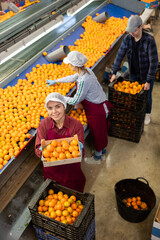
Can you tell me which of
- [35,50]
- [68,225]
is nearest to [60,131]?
[68,225]

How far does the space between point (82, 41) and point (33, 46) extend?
1.32m

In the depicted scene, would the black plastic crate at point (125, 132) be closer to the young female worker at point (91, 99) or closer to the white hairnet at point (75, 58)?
the young female worker at point (91, 99)

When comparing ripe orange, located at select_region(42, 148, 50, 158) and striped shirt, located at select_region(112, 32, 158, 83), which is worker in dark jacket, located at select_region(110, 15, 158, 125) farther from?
ripe orange, located at select_region(42, 148, 50, 158)

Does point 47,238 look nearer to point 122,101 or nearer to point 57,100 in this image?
point 57,100

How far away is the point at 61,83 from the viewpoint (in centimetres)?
479

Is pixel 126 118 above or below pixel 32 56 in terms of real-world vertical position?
below

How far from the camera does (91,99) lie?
397 cm

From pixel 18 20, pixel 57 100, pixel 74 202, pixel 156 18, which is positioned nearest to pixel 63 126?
pixel 57 100

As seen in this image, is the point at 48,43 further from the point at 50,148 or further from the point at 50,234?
the point at 50,234

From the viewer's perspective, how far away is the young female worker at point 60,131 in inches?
115

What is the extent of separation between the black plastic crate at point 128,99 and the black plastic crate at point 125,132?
0.56 metres

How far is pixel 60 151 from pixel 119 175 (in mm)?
1962

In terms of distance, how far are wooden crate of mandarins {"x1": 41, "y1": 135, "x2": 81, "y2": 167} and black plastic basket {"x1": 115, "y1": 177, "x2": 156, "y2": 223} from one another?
3.85 feet

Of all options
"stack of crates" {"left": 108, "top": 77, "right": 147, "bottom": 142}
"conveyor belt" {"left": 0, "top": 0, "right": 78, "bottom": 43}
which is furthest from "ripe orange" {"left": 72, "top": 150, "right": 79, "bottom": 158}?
"conveyor belt" {"left": 0, "top": 0, "right": 78, "bottom": 43}
